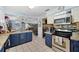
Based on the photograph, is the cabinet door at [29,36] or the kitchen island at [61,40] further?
the cabinet door at [29,36]

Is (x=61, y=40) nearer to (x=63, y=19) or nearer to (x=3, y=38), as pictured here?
(x=63, y=19)

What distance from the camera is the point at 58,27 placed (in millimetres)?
2029

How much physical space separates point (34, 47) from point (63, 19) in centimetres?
74

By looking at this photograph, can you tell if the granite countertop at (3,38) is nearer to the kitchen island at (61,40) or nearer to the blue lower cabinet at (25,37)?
the blue lower cabinet at (25,37)

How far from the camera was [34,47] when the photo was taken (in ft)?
6.86

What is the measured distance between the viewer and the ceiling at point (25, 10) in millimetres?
1998

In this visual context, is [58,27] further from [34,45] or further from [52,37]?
[34,45]

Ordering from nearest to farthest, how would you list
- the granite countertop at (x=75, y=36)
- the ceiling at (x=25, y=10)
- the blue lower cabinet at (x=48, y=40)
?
the granite countertop at (x=75, y=36), the ceiling at (x=25, y=10), the blue lower cabinet at (x=48, y=40)

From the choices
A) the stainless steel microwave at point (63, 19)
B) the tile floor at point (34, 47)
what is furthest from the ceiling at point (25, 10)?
the tile floor at point (34, 47)

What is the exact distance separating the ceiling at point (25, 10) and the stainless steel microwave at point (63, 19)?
8.5 inches

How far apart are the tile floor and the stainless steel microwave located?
44 cm

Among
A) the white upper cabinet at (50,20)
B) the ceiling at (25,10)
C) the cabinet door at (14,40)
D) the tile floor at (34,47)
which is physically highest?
the ceiling at (25,10)

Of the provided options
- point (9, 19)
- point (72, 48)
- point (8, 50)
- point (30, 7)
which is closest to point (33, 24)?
point (30, 7)
